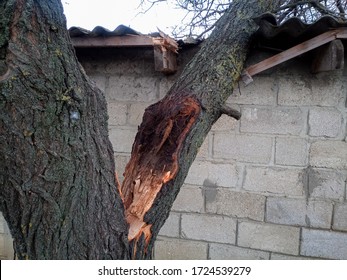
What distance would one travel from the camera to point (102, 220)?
1.06 m

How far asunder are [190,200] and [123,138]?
2.56ft

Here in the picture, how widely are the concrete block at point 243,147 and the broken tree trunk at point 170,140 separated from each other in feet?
2.31

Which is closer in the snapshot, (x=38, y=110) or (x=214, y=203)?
(x=38, y=110)

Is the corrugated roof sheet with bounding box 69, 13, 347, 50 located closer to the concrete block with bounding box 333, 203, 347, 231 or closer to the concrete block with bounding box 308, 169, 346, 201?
the concrete block with bounding box 308, 169, 346, 201

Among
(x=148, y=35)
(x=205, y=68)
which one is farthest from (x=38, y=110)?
(x=148, y=35)

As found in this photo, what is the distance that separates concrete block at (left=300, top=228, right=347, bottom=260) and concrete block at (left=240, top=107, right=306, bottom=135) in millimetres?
786

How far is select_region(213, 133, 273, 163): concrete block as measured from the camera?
7.64 feet

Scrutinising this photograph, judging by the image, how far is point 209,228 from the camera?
249 centimetres

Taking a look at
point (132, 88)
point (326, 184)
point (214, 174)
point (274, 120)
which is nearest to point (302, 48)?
point (274, 120)

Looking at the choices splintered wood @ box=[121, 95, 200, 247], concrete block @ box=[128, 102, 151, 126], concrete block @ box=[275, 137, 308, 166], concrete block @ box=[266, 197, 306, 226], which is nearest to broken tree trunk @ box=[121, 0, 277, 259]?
splintered wood @ box=[121, 95, 200, 247]

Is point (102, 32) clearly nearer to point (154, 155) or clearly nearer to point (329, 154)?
point (154, 155)

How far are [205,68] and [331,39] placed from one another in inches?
34.1

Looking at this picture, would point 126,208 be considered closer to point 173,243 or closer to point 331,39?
point 173,243

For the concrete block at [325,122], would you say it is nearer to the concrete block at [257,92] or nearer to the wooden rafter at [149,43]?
the concrete block at [257,92]
